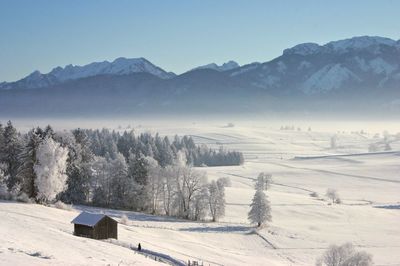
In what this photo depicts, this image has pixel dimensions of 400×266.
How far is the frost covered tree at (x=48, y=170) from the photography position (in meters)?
76.4

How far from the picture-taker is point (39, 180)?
76438 mm

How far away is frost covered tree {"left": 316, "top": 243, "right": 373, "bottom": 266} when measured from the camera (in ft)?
196

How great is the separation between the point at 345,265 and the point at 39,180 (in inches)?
1767

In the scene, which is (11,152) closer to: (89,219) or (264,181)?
(89,219)

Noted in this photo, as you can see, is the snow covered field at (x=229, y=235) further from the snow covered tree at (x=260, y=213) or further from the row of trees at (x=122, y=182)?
the row of trees at (x=122, y=182)

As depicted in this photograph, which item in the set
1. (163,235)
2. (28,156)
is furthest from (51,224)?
(28,156)

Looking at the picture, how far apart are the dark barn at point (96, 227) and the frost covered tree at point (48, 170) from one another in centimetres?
2034

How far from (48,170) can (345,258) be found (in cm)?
4375

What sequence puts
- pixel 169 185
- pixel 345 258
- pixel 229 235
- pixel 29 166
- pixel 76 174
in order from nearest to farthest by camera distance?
pixel 345 258, pixel 229 235, pixel 29 166, pixel 76 174, pixel 169 185

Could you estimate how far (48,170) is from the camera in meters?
76.4

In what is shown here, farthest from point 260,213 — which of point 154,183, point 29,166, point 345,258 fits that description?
point 29,166

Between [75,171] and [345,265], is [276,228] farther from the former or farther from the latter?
[75,171]

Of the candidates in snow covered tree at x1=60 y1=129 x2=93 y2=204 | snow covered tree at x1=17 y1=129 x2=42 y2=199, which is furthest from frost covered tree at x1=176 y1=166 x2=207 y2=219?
Result: snow covered tree at x1=17 y1=129 x2=42 y2=199

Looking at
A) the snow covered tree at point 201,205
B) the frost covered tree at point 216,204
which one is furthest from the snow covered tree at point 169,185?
the frost covered tree at point 216,204
